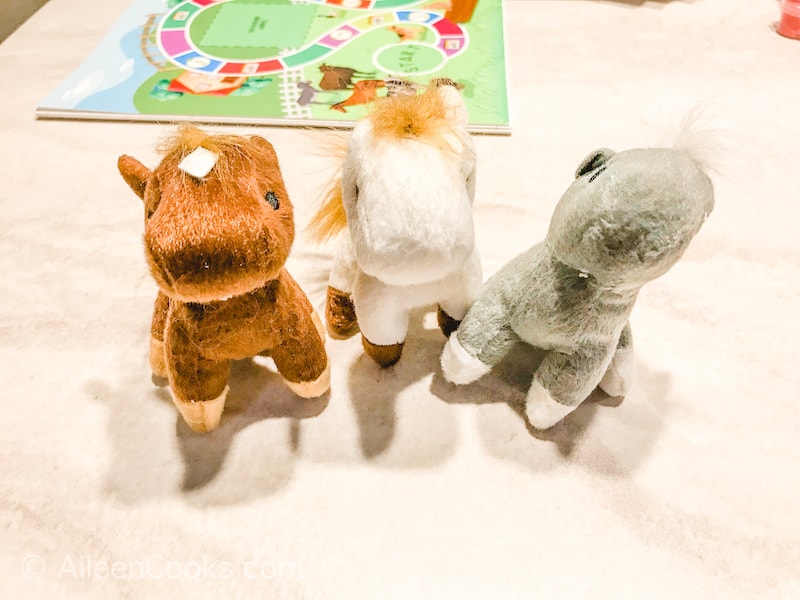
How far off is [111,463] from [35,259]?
314 millimetres

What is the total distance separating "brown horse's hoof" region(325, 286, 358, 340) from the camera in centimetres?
63

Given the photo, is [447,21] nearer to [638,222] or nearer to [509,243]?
[509,243]

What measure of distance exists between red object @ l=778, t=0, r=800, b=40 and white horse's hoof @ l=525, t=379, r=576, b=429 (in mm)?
895

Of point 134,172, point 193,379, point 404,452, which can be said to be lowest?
point 404,452

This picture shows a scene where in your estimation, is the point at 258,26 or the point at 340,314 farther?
the point at 258,26

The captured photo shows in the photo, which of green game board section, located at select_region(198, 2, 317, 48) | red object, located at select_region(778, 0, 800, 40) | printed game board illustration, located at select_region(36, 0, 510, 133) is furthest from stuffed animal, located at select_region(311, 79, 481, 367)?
red object, located at select_region(778, 0, 800, 40)

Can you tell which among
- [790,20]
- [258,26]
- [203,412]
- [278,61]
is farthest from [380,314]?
[790,20]

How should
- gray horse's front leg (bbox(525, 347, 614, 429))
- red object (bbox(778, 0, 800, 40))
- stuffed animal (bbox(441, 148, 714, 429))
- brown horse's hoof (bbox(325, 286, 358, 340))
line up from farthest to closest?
red object (bbox(778, 0, 800, 40)) < brown horse's hoof (bbox(325, 286, 358, 340)) < gray horse's front leg (bbox(525, 347, 614, 429)) < stuffed animal (bbox(441, 148, 714, 429))

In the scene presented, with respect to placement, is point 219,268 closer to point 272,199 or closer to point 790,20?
point 272,199

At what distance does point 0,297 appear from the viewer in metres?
0.71

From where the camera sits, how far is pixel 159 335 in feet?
1.91

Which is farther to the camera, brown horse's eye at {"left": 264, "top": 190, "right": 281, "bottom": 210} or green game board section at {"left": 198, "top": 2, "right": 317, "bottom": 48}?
green game board section at {"left": 198, "top": 2, "right": 317, "bottom": 48}

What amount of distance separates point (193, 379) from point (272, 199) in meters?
0.16

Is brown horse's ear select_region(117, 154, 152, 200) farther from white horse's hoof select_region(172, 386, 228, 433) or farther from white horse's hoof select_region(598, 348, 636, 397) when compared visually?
white horse's hoof select_region(598, 348, 636, 397)
